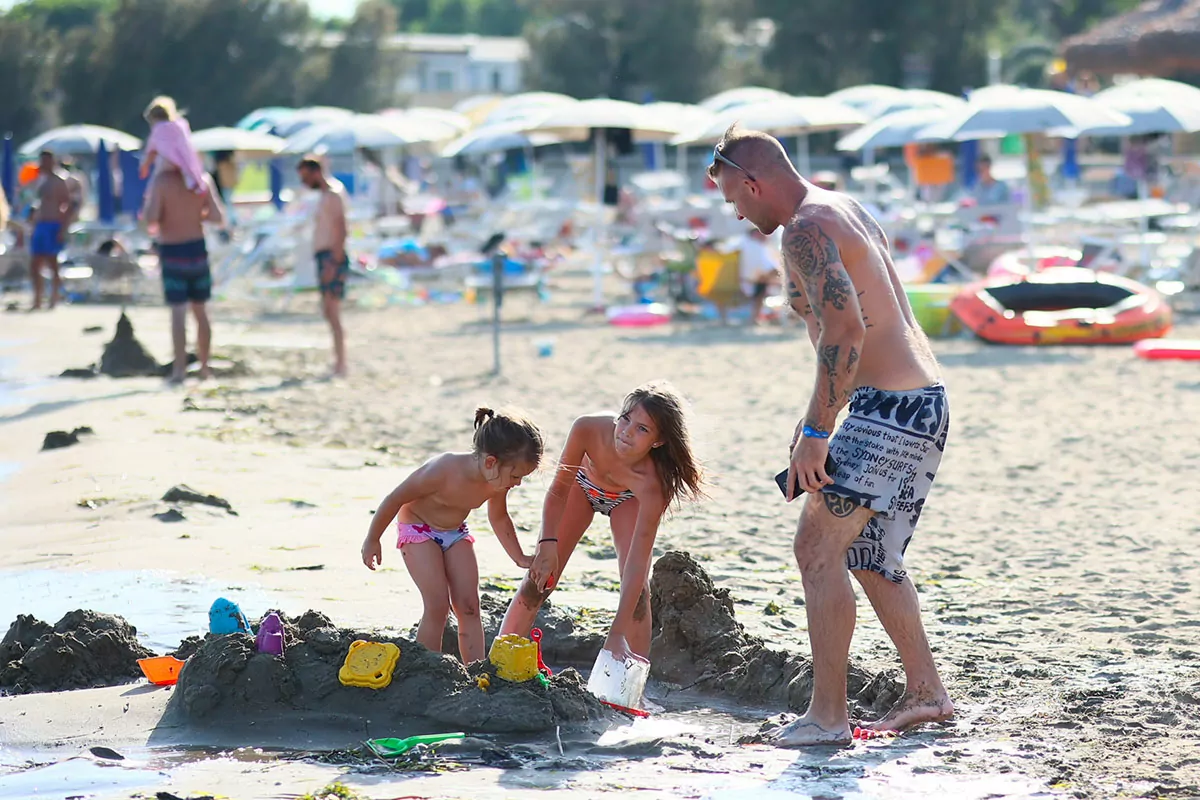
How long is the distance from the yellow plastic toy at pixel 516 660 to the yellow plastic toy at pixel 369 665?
0.94ft

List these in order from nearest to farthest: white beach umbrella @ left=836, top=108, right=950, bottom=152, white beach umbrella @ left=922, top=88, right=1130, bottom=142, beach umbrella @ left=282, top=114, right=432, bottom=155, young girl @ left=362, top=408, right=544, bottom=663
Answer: young girl @ left=362, top=408, right=544, bottom=663
white beach umbrella @ left=922, top=88, right=1130, bottom=142
white beach umbrella @ left=836, top=108, right=950, bottom=152
beach umbrella @ left=282, top=114, right=432, bottom=155

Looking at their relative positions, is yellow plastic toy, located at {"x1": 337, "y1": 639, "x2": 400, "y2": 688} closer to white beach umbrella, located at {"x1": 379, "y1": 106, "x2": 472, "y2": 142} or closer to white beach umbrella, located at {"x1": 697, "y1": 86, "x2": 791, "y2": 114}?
white beach umbrella, located at {"x1": 379, "y1": 106, "x2": 472, "y2": 142}

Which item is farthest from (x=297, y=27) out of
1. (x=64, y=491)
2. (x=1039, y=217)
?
(x=64, y=491)

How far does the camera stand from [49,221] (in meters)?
16.5

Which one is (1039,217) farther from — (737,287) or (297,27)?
(297,27)

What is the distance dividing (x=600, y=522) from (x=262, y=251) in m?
13.6

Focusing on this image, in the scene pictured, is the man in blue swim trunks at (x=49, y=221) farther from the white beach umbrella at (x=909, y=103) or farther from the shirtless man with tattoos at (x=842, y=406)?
the shirtless man with tattoos at (x=842, y=406)

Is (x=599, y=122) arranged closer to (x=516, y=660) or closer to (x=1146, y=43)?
(x=1146, y=43)

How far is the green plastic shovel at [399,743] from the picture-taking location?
150 inches

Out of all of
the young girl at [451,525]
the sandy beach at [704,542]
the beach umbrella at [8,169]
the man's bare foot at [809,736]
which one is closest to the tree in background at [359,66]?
the beach umbrella at [8,169]

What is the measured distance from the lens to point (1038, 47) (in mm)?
46438

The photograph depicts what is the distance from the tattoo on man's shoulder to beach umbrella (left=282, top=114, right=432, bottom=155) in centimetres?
1855

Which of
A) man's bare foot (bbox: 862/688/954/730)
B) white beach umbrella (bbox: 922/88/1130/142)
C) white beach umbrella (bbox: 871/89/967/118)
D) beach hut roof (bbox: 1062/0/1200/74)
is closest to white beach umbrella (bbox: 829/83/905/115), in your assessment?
white beach umbrella (bbox: 871/89/967/118)

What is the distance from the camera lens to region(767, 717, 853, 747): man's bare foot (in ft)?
13.3
